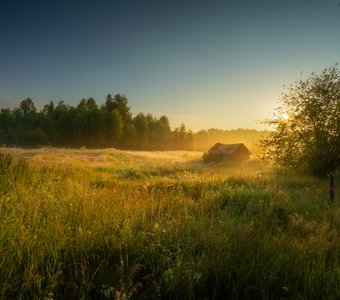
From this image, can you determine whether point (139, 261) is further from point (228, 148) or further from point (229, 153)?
point (228, 148)

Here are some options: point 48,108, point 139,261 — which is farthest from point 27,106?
point 139,261

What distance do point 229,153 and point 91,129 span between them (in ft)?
156

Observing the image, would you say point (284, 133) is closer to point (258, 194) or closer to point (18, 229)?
point (258, 194)

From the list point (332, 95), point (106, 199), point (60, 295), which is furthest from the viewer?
point (332, 95)

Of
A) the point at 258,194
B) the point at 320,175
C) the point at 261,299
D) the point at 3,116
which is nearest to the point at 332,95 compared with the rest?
the point at 258,194

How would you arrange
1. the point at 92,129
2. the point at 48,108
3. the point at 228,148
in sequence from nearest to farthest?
1. the point at 228,148
2. the point at 92,129
3. the point at 48,108

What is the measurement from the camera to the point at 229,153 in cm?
5003

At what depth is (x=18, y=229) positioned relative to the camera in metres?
5.01

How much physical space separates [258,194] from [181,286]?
391 inches

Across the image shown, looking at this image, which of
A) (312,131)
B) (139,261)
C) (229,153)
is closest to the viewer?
(139,261)

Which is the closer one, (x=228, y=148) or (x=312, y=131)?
(x=312, y=131)

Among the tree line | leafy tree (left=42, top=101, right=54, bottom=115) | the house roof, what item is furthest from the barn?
leafy tree (left=42, top=101, right=54, bottom=115)

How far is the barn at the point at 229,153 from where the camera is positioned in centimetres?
5047

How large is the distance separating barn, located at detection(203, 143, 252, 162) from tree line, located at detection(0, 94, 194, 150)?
3984cm
